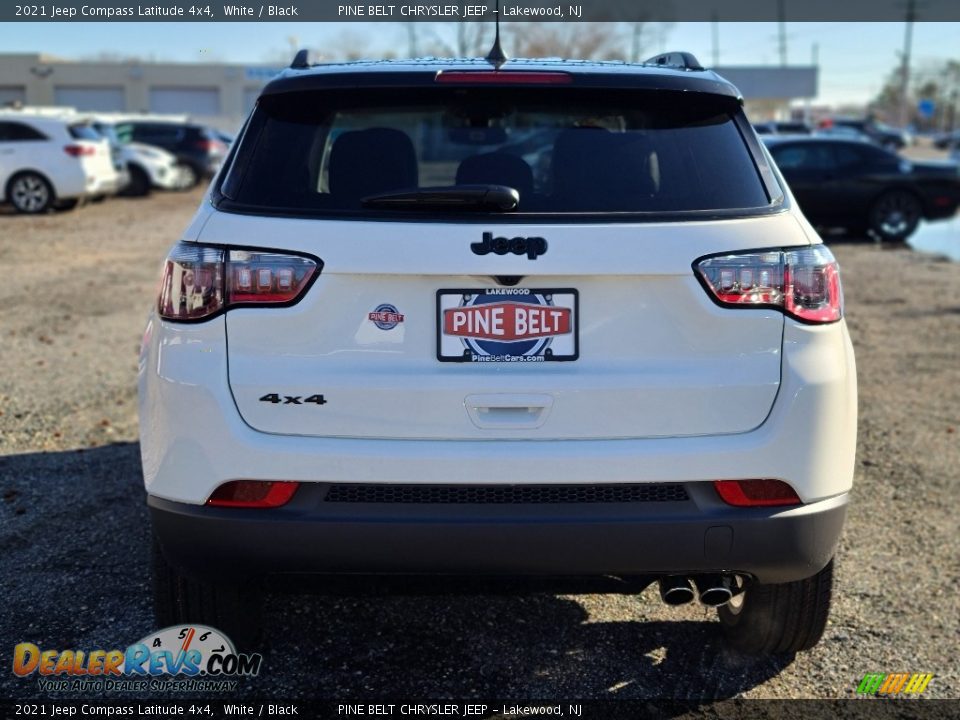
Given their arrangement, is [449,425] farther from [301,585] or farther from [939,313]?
[939,313]

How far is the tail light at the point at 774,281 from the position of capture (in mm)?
2725

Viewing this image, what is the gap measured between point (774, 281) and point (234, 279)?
4.55ft

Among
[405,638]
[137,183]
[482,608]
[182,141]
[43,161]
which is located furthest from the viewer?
[182,141]

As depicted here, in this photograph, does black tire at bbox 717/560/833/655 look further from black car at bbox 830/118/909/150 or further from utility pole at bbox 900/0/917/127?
utility pole at bbox 900/0/917/127

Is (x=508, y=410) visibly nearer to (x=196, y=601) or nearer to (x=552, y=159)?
(x=552, y=159)

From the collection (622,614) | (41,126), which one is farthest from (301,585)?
(41,126)

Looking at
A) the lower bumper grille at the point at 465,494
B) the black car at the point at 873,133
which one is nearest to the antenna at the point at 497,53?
the lower bumper grille at the point at 465,494

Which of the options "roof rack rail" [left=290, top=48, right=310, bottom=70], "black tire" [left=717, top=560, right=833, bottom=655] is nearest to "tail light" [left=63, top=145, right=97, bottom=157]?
"roof rack rail" [left=290, top=48, right=310, bottom=70]

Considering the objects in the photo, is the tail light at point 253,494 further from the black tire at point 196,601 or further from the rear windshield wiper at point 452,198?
the rear windshield wiper at point 452,198

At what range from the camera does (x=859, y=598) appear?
3.93m

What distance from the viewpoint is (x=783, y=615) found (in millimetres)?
3234

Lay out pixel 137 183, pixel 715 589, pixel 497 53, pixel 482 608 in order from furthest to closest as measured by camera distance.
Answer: pixel 137 183, pixel 482 608, pixel 497 53, pixel 715 589

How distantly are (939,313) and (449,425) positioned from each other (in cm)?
913

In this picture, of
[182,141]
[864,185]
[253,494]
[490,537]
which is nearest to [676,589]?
[490,537]
